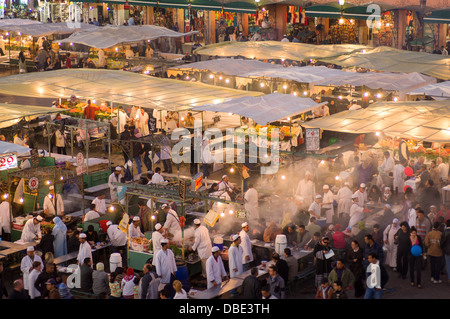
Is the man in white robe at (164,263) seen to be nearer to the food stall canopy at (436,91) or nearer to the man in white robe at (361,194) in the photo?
the man in white robe at (361,194)

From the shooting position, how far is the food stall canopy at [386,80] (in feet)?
→ 86.7

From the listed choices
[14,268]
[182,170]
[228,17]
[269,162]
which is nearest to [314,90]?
[182,170]

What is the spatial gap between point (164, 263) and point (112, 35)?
23374 mm

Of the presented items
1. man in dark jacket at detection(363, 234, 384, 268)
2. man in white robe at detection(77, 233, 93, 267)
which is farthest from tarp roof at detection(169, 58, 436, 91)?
man in white robe at detection(77, 233, 93, 267)

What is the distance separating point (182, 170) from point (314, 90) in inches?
298

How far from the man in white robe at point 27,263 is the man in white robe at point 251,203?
18.1ft

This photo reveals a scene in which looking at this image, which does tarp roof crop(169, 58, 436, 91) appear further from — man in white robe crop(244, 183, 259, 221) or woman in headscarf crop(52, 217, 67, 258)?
woman in headscarf crop(52, 217, 67, 258)

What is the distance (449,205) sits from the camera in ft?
63.9

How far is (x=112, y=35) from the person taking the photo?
37469 millimetres

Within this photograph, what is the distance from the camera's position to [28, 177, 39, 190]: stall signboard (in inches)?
744

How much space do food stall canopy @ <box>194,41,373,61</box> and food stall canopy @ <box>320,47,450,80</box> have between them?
0.95 m

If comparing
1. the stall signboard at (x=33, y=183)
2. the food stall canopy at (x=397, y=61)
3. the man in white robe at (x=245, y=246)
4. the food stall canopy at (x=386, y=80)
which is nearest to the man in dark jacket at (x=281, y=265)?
the man in white robe at (x=245, y=246)

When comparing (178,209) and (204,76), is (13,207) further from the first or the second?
(204,76)

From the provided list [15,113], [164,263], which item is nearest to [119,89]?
[15,113]
